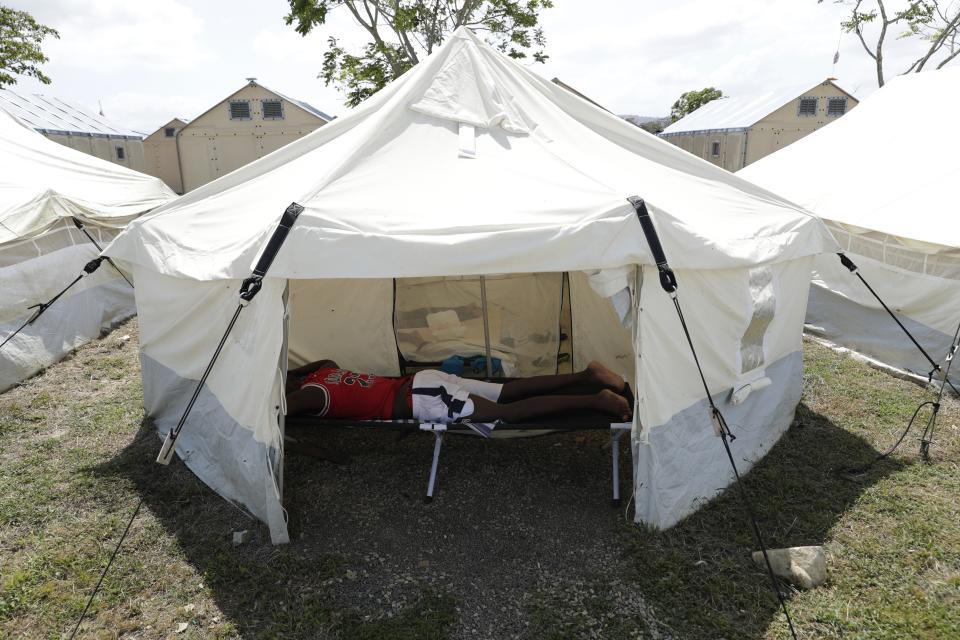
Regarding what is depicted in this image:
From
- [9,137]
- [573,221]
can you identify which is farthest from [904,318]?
[9,137]

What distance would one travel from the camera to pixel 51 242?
19.5 ft

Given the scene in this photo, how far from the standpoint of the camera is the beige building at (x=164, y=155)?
807 inches

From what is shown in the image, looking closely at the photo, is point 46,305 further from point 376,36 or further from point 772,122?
point 772,122

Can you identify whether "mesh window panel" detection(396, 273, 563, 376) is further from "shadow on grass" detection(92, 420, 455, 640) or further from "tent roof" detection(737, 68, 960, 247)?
"tent roof" detection(737, 68, 960, 247)

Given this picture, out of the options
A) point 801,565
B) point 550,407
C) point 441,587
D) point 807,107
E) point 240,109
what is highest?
point 807,107

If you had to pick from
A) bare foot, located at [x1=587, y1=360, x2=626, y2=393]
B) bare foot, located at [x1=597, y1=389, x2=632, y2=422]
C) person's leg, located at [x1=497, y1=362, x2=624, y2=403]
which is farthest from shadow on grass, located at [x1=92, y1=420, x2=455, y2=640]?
bare foot, located at [x1=587, y1=360, x2=626, y2=393]

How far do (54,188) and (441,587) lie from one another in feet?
18.7

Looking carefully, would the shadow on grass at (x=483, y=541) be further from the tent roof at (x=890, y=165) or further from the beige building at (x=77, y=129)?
the beige building at (x=77, y=129)

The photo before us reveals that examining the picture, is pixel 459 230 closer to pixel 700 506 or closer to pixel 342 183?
pixel 342 183

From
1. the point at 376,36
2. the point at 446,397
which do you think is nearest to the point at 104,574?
the point at 446,397

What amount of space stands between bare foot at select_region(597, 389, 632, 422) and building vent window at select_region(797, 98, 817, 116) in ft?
61.4

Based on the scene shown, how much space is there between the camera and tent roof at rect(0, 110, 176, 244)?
5.50 meters

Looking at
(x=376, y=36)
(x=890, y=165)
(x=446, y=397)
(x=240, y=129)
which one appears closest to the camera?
(x=446, y=397)

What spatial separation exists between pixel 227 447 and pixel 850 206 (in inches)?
227
